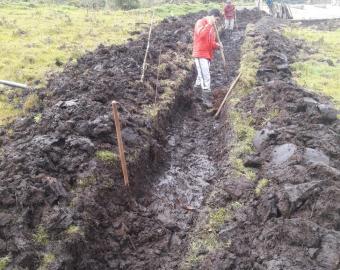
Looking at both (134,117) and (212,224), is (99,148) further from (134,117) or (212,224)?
(212,224)

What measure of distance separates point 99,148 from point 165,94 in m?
3.82

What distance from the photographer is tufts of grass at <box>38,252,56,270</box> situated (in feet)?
17.7

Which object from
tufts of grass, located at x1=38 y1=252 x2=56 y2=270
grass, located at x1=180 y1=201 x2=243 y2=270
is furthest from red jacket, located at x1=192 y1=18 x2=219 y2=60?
tufts of grass, located at x1=38 y1=252 x2=56 y2=270

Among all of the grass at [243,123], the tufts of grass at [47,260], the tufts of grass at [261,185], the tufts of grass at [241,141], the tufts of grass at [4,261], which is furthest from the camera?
the grass at [243,123]

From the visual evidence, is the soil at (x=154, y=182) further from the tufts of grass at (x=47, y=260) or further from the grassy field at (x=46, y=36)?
the grassy field at (x=46, y=36)

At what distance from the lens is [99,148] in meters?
7.73

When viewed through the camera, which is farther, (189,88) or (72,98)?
(189,88)

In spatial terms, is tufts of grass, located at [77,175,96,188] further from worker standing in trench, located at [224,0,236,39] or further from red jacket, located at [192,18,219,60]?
worker standing in trench, located at [224,0,236,39]

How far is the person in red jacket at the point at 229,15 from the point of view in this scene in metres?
23.9

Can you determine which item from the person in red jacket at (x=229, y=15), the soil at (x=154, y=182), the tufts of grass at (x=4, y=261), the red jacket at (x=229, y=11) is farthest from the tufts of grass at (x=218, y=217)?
the red jacket at (x=229, y=11)

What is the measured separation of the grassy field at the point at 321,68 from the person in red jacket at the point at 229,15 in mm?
4858

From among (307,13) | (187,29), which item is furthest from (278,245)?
(307,13)

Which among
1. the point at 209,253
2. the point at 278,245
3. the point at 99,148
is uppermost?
the point at 99,148

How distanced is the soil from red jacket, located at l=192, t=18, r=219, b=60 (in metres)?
1.85
